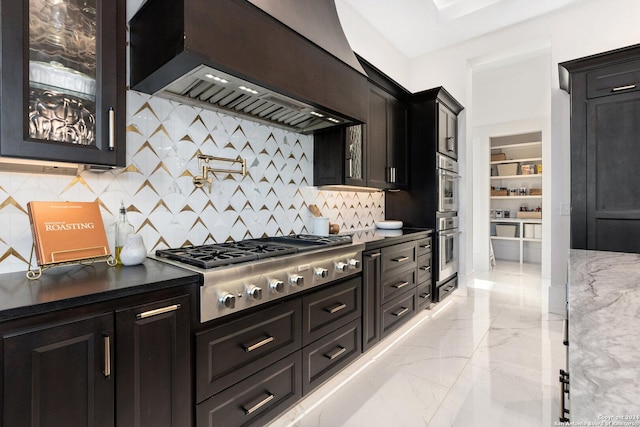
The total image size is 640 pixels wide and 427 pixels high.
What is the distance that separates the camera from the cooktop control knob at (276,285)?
5.19 ft

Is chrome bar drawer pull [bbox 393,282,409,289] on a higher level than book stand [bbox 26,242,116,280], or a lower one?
lower

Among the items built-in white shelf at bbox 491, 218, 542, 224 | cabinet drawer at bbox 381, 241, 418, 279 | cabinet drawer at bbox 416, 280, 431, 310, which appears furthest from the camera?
built-in white shelf at bbox 491, 218, 542, 224

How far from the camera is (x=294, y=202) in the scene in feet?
8.74

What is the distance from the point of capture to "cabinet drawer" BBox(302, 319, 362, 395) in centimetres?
186

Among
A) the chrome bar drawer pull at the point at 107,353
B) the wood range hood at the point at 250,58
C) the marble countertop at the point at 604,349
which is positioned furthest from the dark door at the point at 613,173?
the chrome bar drawer pull at the point at 107,353

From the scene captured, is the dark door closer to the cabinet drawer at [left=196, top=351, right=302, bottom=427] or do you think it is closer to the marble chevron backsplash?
the marble chevron backsplash

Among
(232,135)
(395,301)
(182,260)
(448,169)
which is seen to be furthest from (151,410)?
(448,169)

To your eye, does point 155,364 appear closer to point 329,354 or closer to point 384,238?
point 329,354

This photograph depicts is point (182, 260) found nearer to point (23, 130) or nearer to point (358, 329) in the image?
point (23, 130)

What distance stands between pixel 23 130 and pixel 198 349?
1083 millimetres

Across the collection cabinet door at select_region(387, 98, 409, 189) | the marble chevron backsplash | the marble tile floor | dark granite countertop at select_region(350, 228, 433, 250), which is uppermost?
cabinet door at select_region(387, 98, 409, 189)

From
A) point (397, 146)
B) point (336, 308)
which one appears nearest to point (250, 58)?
point (336, 308)

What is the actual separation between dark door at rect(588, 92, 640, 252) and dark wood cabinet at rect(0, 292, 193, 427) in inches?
137

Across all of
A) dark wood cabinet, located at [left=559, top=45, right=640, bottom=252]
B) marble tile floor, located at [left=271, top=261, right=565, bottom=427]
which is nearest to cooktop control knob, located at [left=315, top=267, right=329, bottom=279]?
marble tile floor, located at [left=271, top=261, right=565, bottom=427]
